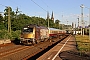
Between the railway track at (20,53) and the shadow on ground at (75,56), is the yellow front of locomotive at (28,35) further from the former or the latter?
the shadow on ground at (75,56)

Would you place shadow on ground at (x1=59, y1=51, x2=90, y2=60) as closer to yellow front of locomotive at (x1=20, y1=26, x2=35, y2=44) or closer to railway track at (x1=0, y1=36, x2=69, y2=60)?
railway track at (x1=0, y1=36, x2=69, y2=60)

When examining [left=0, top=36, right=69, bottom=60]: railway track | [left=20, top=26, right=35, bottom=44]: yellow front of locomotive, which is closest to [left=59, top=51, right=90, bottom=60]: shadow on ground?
[left=0, top=36, right=69, bottom=60]: railway track

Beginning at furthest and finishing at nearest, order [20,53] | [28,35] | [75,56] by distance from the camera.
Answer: [28,35] < [20,53] < [75,56]

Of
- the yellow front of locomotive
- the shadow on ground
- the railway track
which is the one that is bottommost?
the railway track

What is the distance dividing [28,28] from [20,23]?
123ft

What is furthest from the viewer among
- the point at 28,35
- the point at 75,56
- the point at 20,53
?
the point at 28,35

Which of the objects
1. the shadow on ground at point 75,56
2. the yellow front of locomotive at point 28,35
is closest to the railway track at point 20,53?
the shadow on ground at point 75,56

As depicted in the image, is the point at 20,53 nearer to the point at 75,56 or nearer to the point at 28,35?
the point at 75,56

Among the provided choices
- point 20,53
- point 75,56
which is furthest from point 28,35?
point 75,56

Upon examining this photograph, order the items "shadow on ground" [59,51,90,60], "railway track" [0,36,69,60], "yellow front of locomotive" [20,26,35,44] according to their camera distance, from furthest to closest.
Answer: "yellow front of locomotive" [20,26,35,44] < "railway track" [0,36,69,60] < "shadow on ground" [59,51,90,60]

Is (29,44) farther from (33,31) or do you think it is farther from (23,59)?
(23,59)

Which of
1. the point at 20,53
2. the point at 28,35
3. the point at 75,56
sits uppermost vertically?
the point at 28,35

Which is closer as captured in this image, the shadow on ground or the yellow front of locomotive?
the shadow on ground

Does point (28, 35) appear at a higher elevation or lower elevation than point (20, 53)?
higher
